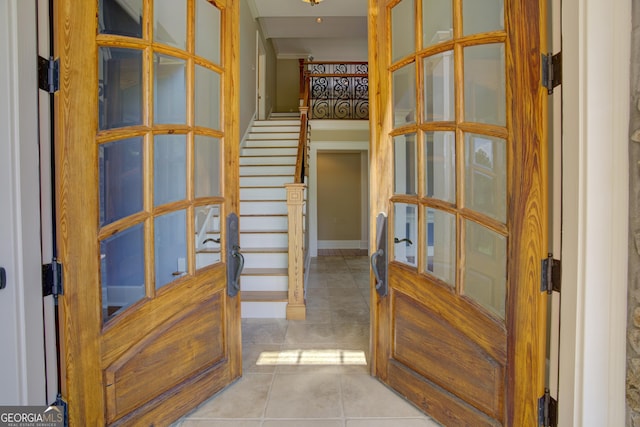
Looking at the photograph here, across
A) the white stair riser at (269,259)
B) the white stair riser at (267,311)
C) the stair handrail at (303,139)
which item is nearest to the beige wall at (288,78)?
the stair handrail at (303,139)

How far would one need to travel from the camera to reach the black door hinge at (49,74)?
1241 mm

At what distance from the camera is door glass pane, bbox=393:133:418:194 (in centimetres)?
192

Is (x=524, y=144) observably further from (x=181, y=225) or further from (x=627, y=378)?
(x=181, y=225)

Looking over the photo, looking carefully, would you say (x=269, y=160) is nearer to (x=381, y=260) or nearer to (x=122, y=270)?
(x=381, y=260)

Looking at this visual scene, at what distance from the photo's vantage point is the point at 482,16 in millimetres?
1513

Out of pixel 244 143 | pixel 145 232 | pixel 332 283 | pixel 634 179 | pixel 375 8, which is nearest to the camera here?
pixel 634 179

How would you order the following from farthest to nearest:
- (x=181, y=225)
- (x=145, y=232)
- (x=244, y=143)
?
(x=244, y=143) → (x=181, y=225) → (x=145, y=232)

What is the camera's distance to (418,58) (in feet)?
5.99

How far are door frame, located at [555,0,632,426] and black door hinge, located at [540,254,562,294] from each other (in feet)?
0.22

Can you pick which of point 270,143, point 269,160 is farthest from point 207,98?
point 270,143

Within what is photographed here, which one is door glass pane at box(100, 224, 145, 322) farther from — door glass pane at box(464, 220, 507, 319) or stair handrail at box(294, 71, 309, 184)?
stair handrail at box(294, 71, 309, 184)

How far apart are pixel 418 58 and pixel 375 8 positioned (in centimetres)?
57

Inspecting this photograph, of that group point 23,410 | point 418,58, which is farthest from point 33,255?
point 418,58

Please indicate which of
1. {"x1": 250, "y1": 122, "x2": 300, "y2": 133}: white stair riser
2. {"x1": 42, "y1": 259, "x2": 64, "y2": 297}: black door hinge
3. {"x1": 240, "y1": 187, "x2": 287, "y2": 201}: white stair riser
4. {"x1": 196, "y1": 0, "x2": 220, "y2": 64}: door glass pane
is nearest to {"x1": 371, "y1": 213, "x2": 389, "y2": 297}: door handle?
{"x1": 196, "y1": 0, "x2": 220, "y2": 64}: door glass pane
